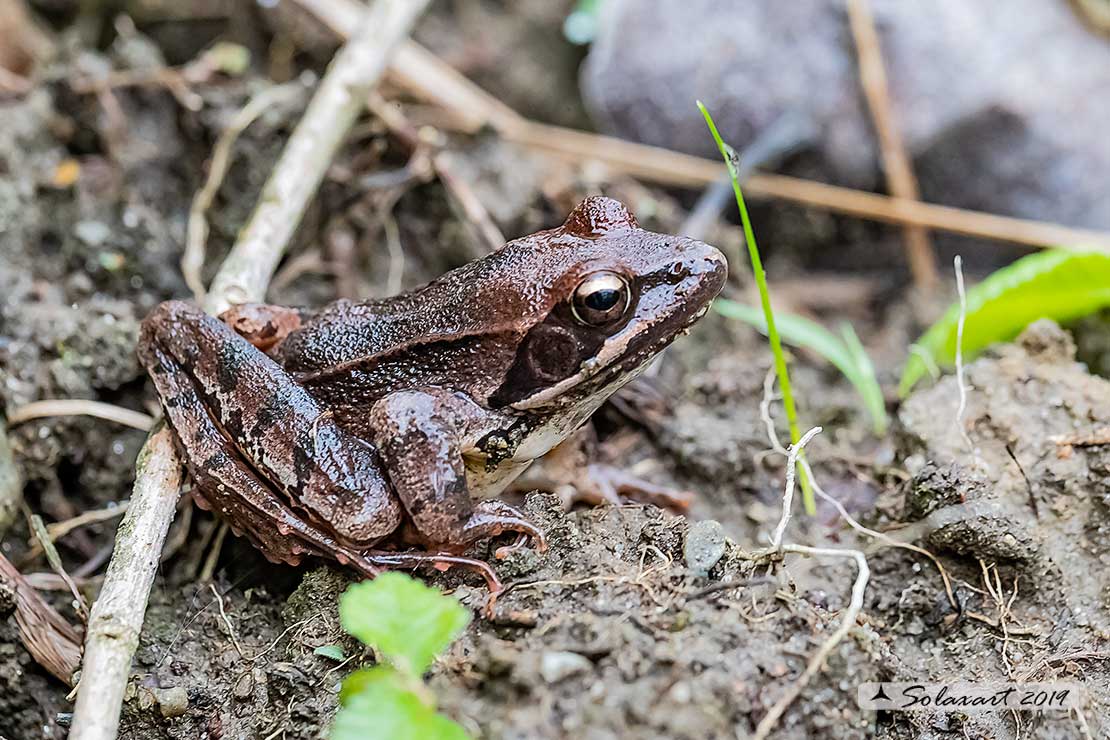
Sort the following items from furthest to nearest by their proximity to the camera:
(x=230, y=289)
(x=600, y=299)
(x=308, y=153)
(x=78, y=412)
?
(x=308, y=153) → (x=230, y=289) → (x=78, y=412) → (x=600, y=299)

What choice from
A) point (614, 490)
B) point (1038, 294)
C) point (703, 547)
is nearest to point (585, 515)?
point (703, 547)

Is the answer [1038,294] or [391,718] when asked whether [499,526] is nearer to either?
[391,718]

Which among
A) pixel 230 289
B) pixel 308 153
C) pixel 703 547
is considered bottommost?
pixel 703 547

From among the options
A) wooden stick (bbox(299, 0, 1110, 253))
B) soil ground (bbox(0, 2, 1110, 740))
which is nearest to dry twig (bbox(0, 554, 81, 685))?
soil ground (bbox(0, 2, 1110, 740))

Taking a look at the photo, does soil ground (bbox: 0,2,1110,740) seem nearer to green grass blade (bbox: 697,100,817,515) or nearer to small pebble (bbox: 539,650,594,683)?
small pebble (bbox: 539,650,594,683)

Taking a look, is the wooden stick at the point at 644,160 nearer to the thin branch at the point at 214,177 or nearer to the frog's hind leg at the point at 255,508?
the thin branch at the point at 214,177

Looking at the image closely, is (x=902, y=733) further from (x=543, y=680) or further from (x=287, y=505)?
(x=287, y=505)

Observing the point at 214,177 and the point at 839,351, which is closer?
the point at 839,351
